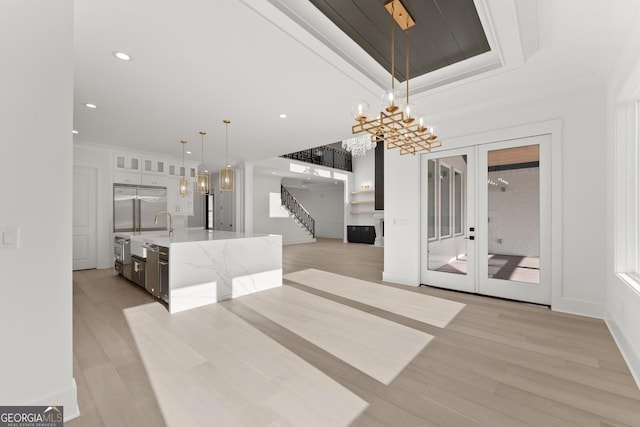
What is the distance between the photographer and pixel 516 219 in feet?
13.0

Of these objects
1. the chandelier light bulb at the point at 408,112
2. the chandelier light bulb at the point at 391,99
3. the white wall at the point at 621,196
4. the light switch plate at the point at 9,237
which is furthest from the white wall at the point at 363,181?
the light switch plate at the point at 9,237

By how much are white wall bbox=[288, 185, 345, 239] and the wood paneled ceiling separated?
1117 centimetres

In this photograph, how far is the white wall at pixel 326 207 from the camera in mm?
14430

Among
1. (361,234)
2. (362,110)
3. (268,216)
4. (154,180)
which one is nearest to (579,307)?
(362,110)

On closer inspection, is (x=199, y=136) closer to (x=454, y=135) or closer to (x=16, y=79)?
(x=16, y=79)

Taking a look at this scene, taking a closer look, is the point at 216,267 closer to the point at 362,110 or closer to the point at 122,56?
the point at 122,56

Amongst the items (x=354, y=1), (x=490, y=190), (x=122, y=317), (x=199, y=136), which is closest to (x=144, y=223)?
(x=199, y=136)

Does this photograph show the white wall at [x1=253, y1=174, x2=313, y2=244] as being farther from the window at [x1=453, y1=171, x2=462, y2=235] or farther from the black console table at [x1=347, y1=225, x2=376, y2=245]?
the window at [x1=453, y1=171, x2=462, y2=235]

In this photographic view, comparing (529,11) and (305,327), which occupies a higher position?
(529,11)

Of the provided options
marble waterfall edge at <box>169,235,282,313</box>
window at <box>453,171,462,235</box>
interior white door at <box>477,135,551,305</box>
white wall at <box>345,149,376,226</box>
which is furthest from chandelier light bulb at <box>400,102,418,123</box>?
white wall at <box>345,149,376,226</box>

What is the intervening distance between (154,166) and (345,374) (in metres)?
7.47

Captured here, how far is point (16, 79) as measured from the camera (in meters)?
1.52

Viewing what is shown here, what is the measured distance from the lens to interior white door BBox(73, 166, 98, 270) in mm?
6102

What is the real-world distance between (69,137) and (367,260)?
680cm
